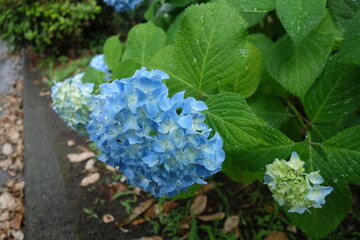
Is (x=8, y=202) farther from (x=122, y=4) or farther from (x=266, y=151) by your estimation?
(x=266, y=151)

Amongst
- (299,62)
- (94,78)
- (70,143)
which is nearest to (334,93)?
(299,62)

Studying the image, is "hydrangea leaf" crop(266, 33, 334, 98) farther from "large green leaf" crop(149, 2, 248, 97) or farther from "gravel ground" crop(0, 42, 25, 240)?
"gravel ground" crop(0, 42, 25, 240)

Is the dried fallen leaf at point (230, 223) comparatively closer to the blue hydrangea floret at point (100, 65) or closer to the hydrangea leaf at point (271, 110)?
the hydrangea leaf at point (271, 110)

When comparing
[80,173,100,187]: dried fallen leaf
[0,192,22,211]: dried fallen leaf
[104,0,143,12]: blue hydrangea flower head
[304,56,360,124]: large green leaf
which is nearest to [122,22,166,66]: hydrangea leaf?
[304,56,360,124]: large green leaf

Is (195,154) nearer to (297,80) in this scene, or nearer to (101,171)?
(297,80)

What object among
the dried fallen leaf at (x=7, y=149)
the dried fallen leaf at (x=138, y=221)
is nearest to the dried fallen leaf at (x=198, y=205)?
the dried fallen leaf at (x=138, y=221)

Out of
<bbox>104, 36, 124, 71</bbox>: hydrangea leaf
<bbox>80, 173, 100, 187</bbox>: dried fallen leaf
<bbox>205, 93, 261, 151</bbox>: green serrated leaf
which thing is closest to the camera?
A: <bbox>205, 93, 261, 151</bbox>: green serrated leaf
